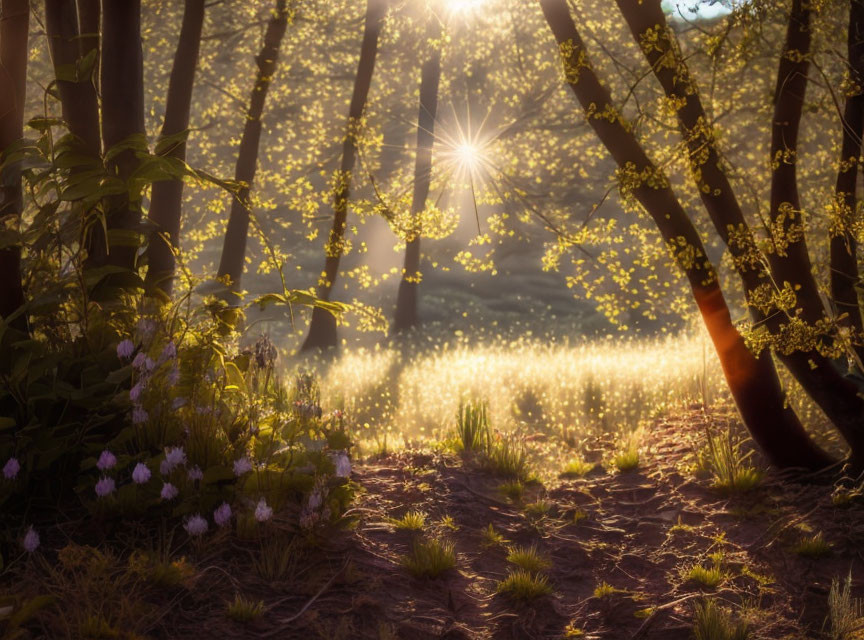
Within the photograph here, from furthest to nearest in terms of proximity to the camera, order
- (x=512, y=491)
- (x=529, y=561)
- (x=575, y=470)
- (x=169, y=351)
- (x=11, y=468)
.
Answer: (x=575, y=470) < (x=512, y=491) < (x=529, y=561) < (x=169, y=351) < (x=11, y=468)

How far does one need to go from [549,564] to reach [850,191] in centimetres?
331

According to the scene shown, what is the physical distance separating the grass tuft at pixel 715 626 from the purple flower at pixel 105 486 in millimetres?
2785

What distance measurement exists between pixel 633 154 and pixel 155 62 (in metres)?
20.7

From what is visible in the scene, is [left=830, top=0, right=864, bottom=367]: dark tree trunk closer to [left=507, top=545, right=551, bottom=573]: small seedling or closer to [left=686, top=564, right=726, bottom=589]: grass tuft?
[left=686, top=564, right=726, bottom=589]: grass tuft

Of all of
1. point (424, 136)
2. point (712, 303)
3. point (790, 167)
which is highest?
point (424, 136)

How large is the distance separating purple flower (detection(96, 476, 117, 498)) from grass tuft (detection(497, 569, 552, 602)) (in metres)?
2.01

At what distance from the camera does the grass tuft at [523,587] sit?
3.90 meters

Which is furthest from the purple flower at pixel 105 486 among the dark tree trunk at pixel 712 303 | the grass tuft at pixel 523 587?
the dark tree trunk at pixel 712 303

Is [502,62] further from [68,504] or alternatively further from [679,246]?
[68,504]

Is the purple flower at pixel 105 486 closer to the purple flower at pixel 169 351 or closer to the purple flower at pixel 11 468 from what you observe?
the purple flower at pixel 11 468

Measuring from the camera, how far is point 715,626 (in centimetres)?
346

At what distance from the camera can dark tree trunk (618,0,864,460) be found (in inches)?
192

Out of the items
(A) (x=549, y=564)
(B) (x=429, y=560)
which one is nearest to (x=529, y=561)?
(A) (x=549, y=564)

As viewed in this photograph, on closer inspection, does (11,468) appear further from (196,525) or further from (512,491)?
(512,491)
